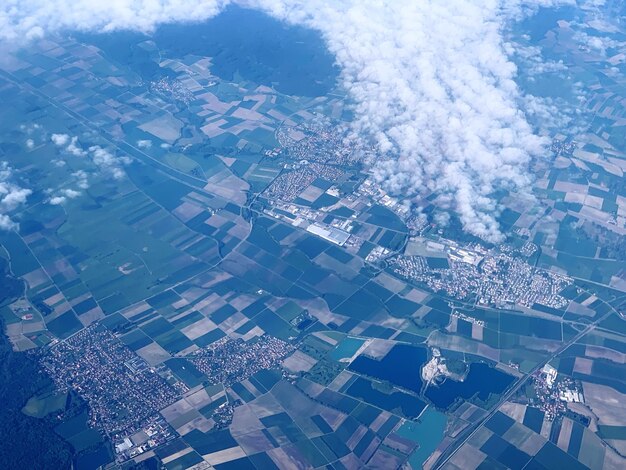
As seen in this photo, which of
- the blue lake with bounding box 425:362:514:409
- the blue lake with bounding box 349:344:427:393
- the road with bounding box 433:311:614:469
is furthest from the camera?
the blue lake with bounding box 349:344:427:393

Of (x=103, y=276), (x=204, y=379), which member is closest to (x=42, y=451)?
(x=204, y=379)

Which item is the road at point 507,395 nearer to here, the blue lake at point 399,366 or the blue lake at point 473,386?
the blue lake at point 473,386

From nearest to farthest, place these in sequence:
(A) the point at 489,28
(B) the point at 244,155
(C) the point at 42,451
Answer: (C) the point at 42,451 → (B) the point at 244,155 → (A) the point at 489,28

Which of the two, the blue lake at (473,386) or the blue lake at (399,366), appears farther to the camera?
the blue lake at (399,366)

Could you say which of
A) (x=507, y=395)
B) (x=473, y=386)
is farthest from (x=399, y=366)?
(x=507, y=395)

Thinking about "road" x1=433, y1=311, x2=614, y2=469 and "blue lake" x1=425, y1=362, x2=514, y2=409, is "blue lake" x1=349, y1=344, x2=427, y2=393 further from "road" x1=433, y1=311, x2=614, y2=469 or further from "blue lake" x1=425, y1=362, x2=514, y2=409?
"road" x1=433, y1=311, x2=614, y2=469

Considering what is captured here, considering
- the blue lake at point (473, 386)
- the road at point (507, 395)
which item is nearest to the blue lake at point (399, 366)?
the blue lake at point (473, 386)

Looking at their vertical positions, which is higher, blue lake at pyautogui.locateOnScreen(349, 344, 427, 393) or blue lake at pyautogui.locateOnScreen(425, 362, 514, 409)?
blue lake at pyautogui.locateOnScreen(349, 344, 427, 393)

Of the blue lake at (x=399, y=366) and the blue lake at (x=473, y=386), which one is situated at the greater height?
the blue lake at (x=399, y=366)

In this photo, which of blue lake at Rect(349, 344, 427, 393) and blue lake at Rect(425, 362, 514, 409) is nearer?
blue lake at Rect(425, 362, 514, 409)

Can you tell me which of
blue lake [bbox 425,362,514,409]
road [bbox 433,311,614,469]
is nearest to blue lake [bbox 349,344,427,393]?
blue lake [bbox 425,362,514,409]

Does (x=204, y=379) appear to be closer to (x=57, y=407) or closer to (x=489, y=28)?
(x=57, y=407)
